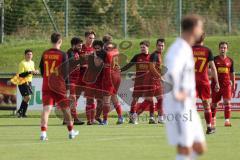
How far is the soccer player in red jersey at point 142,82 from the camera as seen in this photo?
21.5m

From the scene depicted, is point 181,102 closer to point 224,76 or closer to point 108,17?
point 224,76

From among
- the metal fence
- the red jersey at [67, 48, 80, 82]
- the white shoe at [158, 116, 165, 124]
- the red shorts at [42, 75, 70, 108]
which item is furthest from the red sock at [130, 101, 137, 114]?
the metal fence

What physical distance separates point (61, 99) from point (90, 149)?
2026 millimetres

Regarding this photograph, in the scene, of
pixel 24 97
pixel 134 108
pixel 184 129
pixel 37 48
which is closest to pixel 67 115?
pixel 134 108

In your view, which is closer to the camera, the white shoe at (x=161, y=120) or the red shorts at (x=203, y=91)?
the red shorts at (x=203, y=91)

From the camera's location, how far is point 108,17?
3803 centimetres

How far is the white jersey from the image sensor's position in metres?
9.50

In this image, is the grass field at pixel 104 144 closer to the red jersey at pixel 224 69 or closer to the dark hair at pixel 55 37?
the red jersey at pixel 224 69

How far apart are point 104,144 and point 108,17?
75.7ft

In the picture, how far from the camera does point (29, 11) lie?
37062mm

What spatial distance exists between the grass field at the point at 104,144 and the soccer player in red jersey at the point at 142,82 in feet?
3.79

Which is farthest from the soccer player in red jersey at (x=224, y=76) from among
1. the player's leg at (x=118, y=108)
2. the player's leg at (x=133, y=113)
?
the player's leg at (x=118, y=108)

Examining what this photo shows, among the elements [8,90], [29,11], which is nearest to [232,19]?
[29,11]

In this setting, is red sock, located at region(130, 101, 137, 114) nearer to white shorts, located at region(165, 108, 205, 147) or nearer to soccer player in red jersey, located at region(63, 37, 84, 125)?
soccer player in red jersey, located at region(63, 37, 84, 125)
